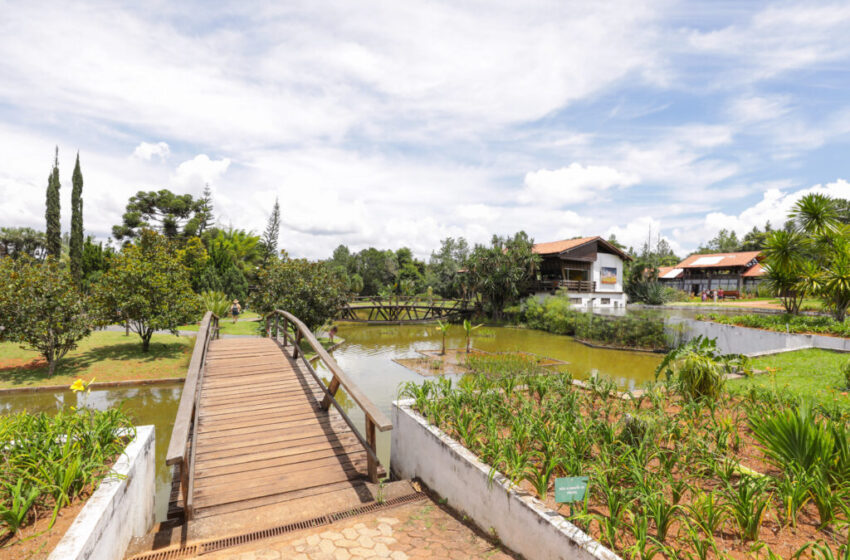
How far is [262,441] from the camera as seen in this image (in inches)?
219

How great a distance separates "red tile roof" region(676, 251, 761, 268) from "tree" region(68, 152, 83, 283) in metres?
53.1

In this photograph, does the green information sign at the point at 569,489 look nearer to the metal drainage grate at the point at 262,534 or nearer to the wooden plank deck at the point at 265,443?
the metal drainage grate at the point at 262,534

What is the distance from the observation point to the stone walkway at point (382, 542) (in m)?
3.41

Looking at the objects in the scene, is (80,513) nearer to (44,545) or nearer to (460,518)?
(44,545)

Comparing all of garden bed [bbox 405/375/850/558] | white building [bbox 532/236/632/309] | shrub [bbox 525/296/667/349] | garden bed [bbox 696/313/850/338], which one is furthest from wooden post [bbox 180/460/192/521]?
white building [bbox 532/236/632/309]

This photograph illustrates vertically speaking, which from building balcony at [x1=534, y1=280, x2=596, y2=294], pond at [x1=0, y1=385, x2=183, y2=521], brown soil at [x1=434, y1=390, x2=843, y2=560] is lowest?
pond at [x1=0, y1=385, x2=183, y2=521]

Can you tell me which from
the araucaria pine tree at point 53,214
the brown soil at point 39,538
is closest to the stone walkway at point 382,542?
the brown soil at point 39,538

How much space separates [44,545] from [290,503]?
210 cm

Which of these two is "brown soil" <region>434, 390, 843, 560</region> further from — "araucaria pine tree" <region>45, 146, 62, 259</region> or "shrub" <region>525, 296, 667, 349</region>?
"araucaria pine tree" <region>45, 146, 62, 259</region>

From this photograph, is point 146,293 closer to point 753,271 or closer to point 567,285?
point 567,285

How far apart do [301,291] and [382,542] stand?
1408 cm

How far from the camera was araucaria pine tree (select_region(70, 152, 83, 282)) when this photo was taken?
27.3 meters

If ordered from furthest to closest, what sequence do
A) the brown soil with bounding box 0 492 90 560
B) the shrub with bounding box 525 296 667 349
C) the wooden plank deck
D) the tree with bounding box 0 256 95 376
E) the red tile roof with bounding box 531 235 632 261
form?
the red tile roof with bounding box 531 235 632 261, the shrub with bounding box 525 296 667 349, the tree with bounding box 0 256 95 376, the wooden plank deck, the brown soil with bounding box 0 492 90 560

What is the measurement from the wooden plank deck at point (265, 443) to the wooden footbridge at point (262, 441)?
0.01 metres
